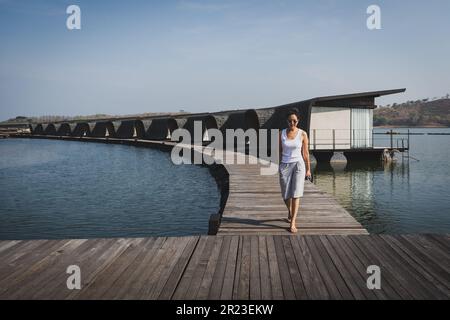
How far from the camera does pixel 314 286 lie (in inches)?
167

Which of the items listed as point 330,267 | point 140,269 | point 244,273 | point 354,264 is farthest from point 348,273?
point 140,269

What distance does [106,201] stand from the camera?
1554 centimetres

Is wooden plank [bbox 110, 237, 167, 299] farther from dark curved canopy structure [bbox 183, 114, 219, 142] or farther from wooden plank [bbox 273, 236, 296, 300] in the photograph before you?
dark curved canopy structure [bbox 183, 114, 219, 142]

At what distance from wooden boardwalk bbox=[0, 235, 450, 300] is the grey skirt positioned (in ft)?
3.02

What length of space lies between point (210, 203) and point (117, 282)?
1095cm

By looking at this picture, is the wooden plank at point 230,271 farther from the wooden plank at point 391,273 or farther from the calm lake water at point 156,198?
the calm lake water at point 156,198

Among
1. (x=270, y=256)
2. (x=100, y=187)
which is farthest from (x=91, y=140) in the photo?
(x=270, y=256)

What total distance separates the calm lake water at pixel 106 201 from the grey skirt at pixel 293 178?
4791 millimetres

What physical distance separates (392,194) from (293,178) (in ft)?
42.1

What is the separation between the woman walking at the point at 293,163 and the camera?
675cm

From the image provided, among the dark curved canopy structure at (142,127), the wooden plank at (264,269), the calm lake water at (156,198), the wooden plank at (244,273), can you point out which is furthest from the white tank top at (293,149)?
the dark curved canopy structure at (142,127)

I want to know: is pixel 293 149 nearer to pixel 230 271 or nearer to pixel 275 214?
pixel 275 214

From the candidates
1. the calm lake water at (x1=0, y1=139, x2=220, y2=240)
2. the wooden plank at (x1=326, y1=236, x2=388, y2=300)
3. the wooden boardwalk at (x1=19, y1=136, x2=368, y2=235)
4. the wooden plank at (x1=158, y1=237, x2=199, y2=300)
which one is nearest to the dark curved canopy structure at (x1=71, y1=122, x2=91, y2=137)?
the calm lake water at (x1=0, y1=139, x2=220, y2=240)
